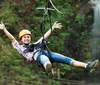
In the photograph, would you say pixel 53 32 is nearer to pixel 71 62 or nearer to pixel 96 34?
pixel 96 34

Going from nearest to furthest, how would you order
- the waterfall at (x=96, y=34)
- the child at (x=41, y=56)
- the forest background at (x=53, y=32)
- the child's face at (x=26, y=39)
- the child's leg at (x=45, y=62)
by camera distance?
the child's leg at (x=45, y=62)
the child at (x=41, y=56)
the child's face at (x=26, y=39)
the forest background at (x=53, y=32)
the waterfall at (x=96, y=34)

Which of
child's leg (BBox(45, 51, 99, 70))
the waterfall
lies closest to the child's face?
child's leg (BBox(45, 51, 99, 70))

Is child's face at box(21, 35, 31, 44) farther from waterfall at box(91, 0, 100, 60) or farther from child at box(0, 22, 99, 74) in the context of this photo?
waterfall at box(91, 0, 100, 60)

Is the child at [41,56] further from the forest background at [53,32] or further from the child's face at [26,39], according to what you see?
the forest background at [53,32]

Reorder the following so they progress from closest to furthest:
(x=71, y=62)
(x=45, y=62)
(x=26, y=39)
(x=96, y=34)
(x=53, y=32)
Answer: (x=45, y=62)
(x=71, y=62)
(x=26, y=39)
(x=53, y=32)
(x=96, y=34)

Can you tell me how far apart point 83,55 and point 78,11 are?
1433mm

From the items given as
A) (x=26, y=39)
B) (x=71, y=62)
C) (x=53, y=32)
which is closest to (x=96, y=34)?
(x=53, y=32)

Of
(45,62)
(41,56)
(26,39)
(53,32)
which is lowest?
(45,62)

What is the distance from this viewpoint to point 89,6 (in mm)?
14539

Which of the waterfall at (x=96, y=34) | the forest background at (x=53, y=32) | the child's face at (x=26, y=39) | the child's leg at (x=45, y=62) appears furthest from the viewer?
the waterfall at (x=96, y=34)

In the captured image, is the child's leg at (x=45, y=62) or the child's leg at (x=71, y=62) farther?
the child's leg at (x=71, y=62)

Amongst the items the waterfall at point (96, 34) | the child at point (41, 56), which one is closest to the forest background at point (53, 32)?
the waterfall at point (96, 34)

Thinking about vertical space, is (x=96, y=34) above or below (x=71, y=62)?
above

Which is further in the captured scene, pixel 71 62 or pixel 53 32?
pixel 53 32
